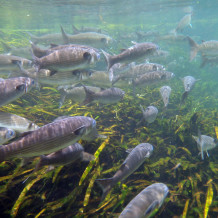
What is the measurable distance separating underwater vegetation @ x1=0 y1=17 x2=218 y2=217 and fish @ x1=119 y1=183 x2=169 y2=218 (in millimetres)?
509

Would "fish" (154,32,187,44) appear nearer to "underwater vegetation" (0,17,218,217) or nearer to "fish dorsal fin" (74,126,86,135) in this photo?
"underwater vegetation" (0,17,218,217)

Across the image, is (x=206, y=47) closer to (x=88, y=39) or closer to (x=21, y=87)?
(x=88, y=39)

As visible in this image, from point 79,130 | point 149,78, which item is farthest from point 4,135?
point 149,78

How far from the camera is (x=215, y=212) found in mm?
3379

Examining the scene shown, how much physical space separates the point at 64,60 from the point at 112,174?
10.7 ft

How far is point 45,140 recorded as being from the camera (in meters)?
2.61

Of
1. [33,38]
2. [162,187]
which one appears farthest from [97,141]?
[33,38]

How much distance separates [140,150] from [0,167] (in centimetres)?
313

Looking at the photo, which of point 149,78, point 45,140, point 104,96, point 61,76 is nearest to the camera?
point 45,140

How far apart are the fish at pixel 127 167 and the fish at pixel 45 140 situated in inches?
37.7

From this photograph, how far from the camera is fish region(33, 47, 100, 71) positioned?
3.85 m

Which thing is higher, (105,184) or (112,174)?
(105,184)

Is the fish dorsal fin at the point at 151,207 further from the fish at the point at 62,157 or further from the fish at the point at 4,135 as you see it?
the fish at the point at 4,135

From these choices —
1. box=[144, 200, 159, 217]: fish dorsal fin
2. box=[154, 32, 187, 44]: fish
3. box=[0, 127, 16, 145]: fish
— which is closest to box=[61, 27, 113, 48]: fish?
box=[0, 127, 16, 145]: fish
